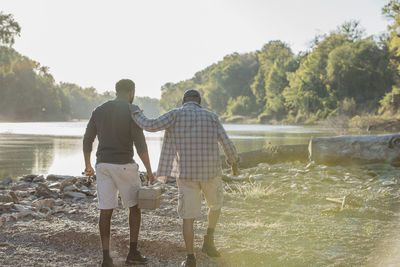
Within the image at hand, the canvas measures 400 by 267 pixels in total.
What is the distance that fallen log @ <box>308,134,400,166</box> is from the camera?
10.8 metres

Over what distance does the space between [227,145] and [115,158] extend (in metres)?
1.15

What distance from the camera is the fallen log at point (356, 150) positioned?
10.8 m

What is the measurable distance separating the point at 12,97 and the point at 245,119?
173 ft

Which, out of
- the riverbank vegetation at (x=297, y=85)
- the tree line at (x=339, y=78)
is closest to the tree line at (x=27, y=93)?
the riverbank vegetation at (x=297, y=85)

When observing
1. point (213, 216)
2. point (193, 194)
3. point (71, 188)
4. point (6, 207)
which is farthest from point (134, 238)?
point (71, 188)

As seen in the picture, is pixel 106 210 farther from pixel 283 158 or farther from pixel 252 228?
pixel 283 158

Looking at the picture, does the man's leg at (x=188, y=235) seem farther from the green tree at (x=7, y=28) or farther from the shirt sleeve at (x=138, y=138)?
the green tree at (x=7, y=28)

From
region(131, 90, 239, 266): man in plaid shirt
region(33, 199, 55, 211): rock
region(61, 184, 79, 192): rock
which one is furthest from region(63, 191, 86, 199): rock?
region(131, 90, 239, 266): man in plaid shirt

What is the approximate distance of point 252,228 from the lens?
5938mm

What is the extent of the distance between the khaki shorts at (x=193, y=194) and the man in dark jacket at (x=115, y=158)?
433 millimetres

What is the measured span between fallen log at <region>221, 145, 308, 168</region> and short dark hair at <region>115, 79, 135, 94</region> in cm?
968

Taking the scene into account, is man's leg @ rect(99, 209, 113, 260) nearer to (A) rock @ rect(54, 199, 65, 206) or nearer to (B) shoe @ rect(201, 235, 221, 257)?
(B) shoe @ rect(201, 235, 221, 257)

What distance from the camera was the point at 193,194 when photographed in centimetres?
434

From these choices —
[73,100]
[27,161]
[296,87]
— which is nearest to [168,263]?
[27,161]
